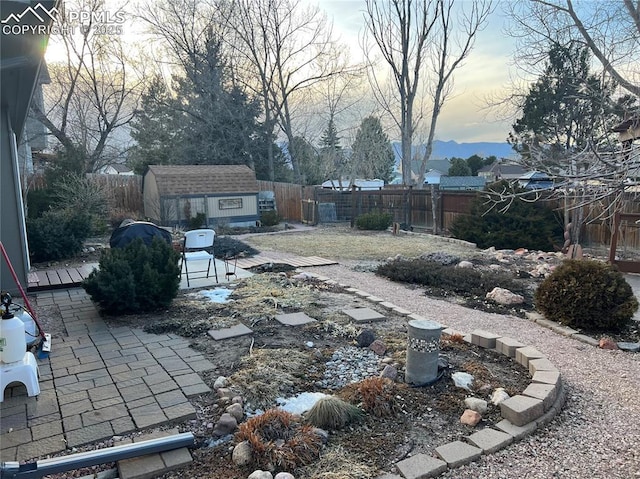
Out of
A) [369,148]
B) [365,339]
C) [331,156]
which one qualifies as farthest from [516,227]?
[369,148]

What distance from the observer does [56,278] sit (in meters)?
6.02

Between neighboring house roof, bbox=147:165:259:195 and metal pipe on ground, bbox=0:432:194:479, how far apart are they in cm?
1337

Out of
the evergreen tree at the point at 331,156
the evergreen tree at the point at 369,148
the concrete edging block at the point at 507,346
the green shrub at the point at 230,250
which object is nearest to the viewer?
the concrete edging block at the point at 507,346

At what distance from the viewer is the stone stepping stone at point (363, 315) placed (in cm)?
439

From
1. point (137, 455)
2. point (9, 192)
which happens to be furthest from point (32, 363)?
point (9, 192)

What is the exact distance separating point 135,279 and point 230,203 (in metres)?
11.3

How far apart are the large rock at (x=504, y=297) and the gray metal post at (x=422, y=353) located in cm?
292

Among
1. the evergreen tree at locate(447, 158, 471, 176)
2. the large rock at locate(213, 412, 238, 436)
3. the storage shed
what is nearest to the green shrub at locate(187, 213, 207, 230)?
the storage shed

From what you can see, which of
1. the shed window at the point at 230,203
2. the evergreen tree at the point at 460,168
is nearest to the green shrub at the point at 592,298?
the shed window at the point at 230,203

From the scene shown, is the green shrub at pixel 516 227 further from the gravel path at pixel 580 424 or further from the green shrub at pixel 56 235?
the green shrub at pixel 56 235

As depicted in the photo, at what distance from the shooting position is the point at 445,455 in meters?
2.15

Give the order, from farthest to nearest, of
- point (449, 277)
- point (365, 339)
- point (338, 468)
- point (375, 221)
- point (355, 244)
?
1. point (375, 221)
2. point (355, 244)
3. point (449, 277)
4. point (365, 339)
5. point (338, 468)

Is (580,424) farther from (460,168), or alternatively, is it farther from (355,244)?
(460,168)

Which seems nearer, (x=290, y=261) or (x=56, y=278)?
(x=56, y=278)
